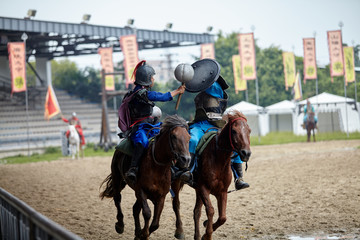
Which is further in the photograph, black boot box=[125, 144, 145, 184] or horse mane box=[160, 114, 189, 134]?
black boot box=[125, 144, 145, 184]

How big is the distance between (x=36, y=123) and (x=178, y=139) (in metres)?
31.7

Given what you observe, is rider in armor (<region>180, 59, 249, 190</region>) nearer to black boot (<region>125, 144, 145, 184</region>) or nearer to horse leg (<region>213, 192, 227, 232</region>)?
horse leg (<region>213, 192, 227, 232</region>)

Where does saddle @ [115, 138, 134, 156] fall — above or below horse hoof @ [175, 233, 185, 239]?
above

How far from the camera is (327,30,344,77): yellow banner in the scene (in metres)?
26.3

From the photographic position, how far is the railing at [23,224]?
3377 millimetres

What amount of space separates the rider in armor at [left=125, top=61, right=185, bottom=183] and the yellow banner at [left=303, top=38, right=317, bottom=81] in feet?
73.3

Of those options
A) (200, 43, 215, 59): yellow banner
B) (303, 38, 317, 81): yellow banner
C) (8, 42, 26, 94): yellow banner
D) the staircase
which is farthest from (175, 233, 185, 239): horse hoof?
(200, 43, 215, 59): yellow banner

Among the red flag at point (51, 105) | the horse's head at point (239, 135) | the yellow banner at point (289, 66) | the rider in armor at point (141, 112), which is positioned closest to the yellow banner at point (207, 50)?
the yellow banner at point (289, 66)

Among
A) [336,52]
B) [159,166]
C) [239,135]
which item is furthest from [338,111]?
[159,166]

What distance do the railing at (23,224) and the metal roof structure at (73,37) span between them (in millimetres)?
28274

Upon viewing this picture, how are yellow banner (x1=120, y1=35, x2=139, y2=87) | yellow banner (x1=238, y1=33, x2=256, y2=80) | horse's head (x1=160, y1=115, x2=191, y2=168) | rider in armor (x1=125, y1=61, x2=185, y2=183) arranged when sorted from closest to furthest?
1. horse's head (x1=160, y1=115, x2=191, y2=168)
2. rider in armor (x1=125, y1=61, x2=185, y2=183)
3. yellow banner (x1=238, y1=33, x2=256, y2=80)
4. yellow banner (x1=120, y1=35, x2=139, y2=87)

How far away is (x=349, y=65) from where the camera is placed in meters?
28.4

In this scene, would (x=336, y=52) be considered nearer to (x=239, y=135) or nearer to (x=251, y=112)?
(x=251, y=112)

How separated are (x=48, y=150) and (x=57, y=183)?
14886 millimetres
